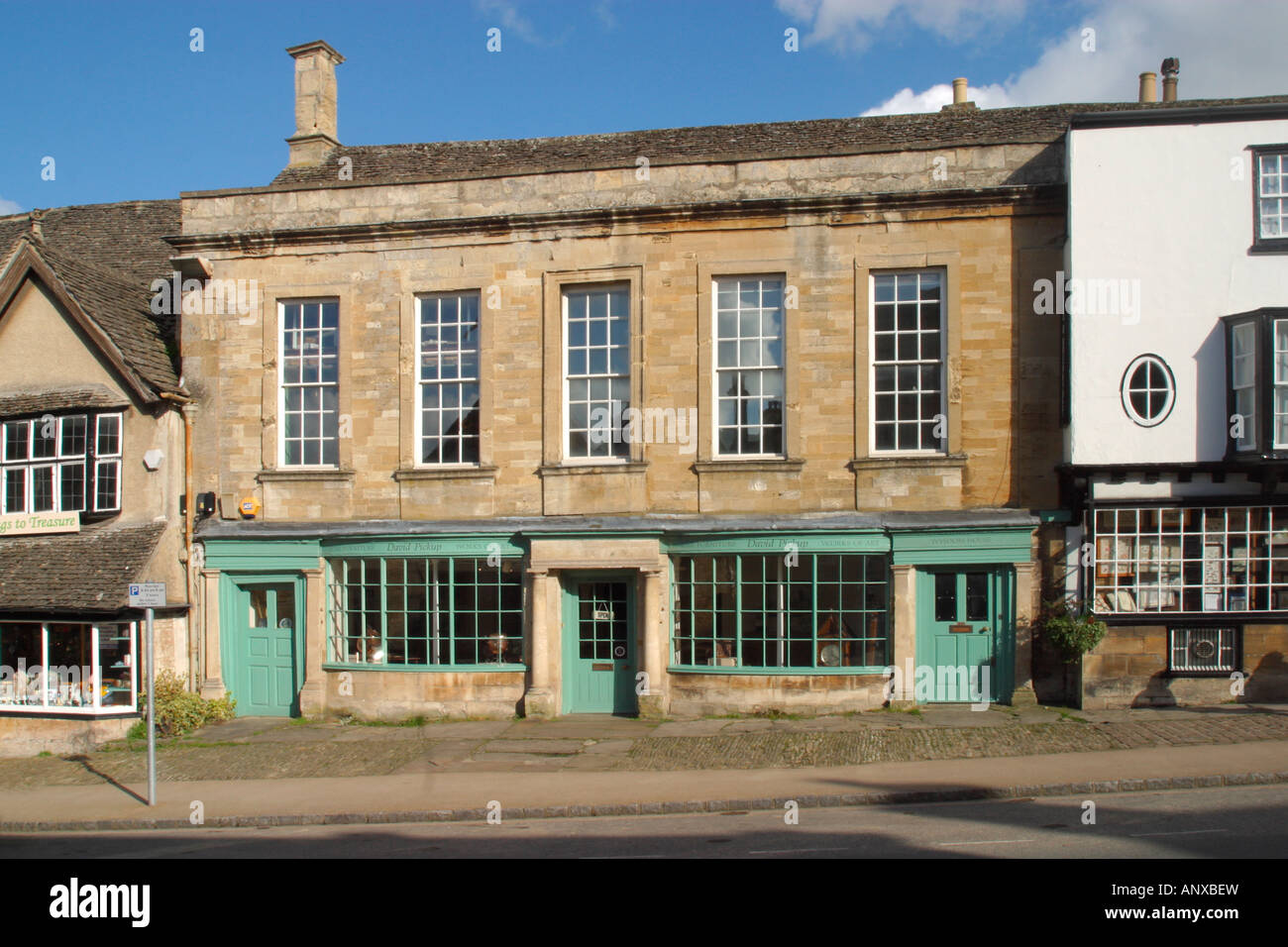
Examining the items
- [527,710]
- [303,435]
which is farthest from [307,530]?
[527,710]

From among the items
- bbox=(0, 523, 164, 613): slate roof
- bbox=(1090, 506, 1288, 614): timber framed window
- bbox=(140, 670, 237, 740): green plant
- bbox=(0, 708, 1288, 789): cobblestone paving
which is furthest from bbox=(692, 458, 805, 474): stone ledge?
bbox=(0, 523, 164, 613): slate roof

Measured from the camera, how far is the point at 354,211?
17766 mm

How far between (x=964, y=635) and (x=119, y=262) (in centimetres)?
1718

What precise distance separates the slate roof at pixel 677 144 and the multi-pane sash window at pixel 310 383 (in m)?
2.20

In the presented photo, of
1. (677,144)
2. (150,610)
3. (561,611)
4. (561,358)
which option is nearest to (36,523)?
(150,610)

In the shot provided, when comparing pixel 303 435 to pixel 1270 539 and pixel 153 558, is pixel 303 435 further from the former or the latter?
pixel 1270 539

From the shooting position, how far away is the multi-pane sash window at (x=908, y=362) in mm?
16203

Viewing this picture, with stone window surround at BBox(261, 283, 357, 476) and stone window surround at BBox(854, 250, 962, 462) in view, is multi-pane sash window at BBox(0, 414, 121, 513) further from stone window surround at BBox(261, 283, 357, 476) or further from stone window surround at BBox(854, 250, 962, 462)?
stone window surround at BBox(854, 250, 962, 462)

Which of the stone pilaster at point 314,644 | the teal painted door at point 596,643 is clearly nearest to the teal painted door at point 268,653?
the stone pilaster at point 314,644

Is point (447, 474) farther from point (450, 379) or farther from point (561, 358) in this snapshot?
point (561, 358)

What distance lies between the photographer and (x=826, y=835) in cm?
998
